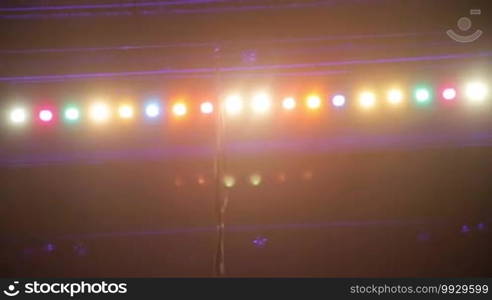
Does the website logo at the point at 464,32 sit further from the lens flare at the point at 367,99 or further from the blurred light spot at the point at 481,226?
the blurred light spot at the point at 481,226

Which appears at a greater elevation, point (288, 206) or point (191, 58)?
point (191, 58)

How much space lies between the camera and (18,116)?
2863 mm

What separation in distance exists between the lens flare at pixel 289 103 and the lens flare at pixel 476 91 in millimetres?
853

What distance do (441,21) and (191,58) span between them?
1190mm

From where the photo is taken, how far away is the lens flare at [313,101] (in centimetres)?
286

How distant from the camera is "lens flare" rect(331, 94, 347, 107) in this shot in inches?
113

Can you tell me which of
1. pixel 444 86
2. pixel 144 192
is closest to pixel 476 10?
pixel 444 86

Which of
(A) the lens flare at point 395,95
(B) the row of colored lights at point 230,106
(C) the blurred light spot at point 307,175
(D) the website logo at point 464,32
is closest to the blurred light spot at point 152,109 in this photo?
(B) the row of colored lights at point 230,106

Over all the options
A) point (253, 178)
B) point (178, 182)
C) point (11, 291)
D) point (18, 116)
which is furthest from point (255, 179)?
point (11, 291)

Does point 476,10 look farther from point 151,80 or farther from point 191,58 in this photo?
point 151,80

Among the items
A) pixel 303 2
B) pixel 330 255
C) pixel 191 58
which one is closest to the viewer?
pixel 303 2

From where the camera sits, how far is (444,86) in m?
2.83

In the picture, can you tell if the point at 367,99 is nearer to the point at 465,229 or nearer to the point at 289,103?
the point at 289,103

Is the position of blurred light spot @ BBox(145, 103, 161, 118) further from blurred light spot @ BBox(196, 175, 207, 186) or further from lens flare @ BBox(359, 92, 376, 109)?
lens flare @ BBox(359, 92, 376, 109)
